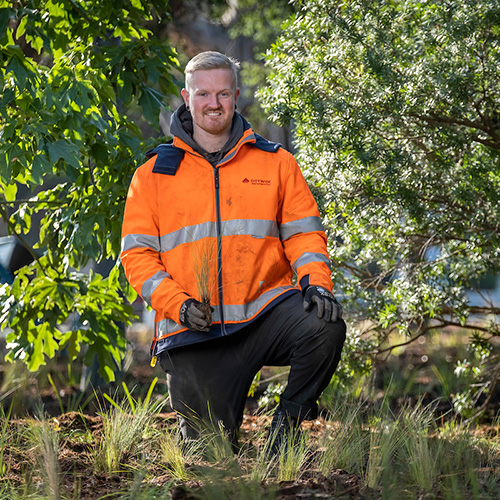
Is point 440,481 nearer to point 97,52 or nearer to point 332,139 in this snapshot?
point 332,139

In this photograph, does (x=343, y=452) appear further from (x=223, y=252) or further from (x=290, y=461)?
(x=223, y=252)

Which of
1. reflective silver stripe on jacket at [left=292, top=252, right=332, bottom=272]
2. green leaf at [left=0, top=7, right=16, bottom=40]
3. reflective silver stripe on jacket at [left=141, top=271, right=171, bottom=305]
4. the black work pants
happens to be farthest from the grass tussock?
green leaf at [left=0, top=7, right=16, bottom=40]

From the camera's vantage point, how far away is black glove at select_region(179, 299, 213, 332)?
11.7 feet

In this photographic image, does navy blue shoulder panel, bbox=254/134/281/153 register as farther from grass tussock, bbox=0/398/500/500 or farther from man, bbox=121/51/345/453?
grass tussock, bbox=0/398/500/500

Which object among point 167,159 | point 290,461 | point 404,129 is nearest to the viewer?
point 290,461

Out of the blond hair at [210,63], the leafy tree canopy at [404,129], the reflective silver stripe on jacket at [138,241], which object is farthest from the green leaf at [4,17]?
the leafy tree canopy at [404,129]

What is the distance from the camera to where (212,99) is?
398 cm

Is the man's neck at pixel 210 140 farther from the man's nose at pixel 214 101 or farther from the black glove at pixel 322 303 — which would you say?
the black glove at pixel 322 303

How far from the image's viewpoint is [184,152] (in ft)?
13.2

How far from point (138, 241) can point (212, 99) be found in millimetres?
824

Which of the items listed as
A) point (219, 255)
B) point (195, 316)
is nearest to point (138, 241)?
point (219, 255)

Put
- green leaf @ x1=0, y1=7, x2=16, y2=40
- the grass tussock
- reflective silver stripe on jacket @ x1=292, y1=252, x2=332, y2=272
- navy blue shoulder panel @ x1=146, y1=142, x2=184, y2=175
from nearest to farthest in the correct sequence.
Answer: the grass tussock < reflective silver stripe on jacket @ x1=292, y1=252, x2=332, y2=272 < navy blue shoulder panel @ x1=146, y1=142, x2=184, y2=175 < green leaf @ x1=0, y1=7, x2=16, y2=40

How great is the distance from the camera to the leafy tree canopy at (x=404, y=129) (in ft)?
14.3

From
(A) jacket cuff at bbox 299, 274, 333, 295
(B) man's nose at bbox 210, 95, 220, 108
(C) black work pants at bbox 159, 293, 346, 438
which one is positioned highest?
(B) man's nose at bbox 210, 95, 220, 108
